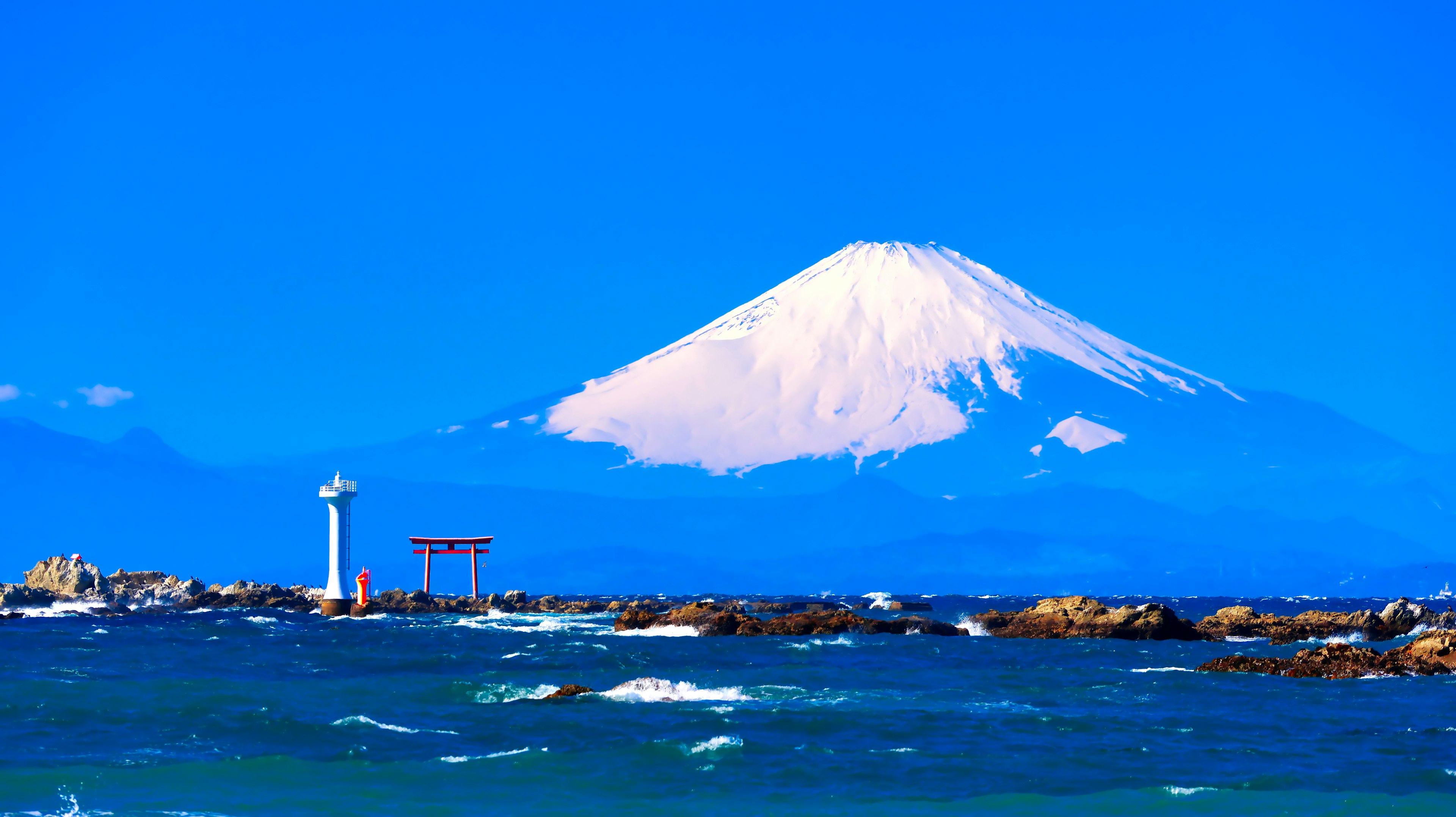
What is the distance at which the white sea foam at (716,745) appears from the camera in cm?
3066

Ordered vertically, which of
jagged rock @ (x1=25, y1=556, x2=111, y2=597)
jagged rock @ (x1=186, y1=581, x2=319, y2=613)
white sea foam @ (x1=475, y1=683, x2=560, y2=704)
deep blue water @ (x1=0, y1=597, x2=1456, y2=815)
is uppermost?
jagged rock @ (x1=25, y1=556, x2=111, y2=597)

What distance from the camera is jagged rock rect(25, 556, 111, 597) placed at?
13400 centimetres

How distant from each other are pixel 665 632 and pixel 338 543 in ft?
137

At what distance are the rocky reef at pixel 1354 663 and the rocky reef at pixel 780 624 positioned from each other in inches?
1267

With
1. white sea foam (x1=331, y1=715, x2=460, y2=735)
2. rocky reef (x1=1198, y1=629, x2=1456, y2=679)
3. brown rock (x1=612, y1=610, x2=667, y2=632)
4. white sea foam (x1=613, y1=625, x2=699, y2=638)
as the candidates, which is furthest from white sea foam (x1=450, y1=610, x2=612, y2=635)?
white sea foam (x1=331, y1=715, x2=460, y2=735)

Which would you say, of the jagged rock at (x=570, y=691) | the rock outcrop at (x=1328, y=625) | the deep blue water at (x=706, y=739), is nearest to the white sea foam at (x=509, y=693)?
the deep blue water at (x=706, y=739)

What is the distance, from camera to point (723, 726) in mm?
34344

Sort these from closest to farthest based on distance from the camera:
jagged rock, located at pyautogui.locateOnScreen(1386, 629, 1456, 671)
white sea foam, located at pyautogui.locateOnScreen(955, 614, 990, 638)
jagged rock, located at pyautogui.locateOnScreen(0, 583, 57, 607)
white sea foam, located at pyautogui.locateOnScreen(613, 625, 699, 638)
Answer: jagged rock, located at pyautogui.locateOnScreen(1386, 629, 1456, 671), white sea foam, located at pyautogui.locateOnScreen(613, 625, 699, 638), white sea foam, located at pyautogui.locateOnScreen(955, 614, 990, 638), jagged rock, located at pyautogui.locateOnScreen(0, 583, 57, 607)

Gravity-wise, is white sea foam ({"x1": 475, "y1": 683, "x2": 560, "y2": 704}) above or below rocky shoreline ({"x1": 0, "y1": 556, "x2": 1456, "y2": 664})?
below

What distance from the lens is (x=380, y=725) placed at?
3472cm

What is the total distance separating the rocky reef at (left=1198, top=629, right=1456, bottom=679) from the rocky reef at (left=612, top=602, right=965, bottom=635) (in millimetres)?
32186

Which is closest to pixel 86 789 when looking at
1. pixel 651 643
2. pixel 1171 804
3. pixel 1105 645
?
pixel 1171 804

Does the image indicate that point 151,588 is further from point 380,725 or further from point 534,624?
point 380,725

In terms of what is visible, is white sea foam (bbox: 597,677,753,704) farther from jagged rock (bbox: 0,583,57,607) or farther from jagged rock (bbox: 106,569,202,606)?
jagged rock (bbox: 106,569,202,606)
